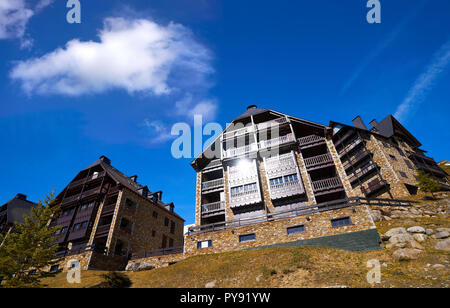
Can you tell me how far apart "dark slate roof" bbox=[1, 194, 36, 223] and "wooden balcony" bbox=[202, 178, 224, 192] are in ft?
123

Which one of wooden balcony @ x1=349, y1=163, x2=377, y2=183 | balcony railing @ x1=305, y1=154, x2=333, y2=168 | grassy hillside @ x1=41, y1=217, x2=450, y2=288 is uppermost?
wooden balcony @ x1=349, y1=163, x2=377, y2=183

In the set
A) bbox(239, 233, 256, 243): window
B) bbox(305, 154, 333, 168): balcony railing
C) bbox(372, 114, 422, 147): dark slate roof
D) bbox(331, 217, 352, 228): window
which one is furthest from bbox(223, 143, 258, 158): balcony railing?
bbox(372, 114, 422, 147): dark slate roof

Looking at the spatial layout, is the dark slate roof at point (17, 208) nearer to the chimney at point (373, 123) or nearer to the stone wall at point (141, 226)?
the stone wall at point (141, 226)

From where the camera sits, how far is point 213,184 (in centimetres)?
3062

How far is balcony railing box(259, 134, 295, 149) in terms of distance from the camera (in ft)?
95.9

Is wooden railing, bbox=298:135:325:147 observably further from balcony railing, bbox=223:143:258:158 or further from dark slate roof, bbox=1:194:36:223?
dark slate roof, bbox=1:194:36:223

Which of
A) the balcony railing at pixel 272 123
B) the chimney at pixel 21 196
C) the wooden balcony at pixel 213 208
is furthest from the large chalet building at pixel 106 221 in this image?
the balcony railing at pixel 272 123

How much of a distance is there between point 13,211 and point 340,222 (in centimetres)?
5610

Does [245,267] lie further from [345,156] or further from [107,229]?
[345,156]

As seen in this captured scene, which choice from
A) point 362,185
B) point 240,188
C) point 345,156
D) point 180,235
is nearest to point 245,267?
point 240,188

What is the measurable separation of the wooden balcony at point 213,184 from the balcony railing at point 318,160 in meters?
11.1

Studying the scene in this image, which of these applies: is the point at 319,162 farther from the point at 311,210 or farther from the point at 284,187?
the point at 311,210
